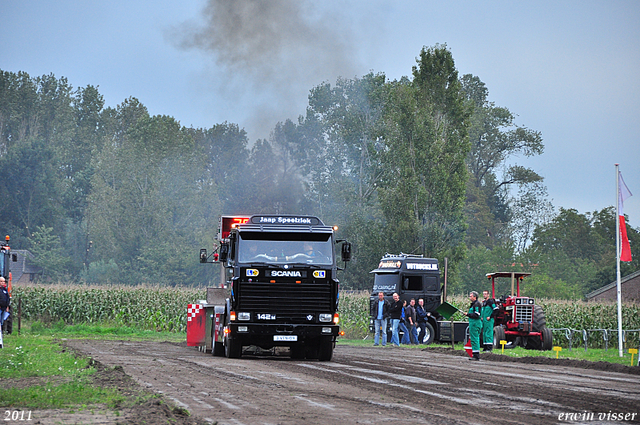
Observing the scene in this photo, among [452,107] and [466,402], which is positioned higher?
[452,107]

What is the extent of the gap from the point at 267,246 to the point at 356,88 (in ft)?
156

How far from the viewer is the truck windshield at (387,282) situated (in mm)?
34219

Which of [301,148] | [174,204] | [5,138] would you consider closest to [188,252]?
[174,204]

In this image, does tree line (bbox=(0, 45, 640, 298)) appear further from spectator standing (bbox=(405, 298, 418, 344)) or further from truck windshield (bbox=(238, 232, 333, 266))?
truck windshield (bbox=(238, 232, 333, 266))

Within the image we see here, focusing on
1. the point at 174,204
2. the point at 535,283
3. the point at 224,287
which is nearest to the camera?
the point at 224,287

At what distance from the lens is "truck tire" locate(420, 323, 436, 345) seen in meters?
32.9

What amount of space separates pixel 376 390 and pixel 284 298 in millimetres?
6696

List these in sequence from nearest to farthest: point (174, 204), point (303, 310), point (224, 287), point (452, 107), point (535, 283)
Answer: point (303, 310) → point (224, 287) → point (452, 107) → point (535, 283) → point (174, 204)

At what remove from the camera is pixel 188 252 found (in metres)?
67.5

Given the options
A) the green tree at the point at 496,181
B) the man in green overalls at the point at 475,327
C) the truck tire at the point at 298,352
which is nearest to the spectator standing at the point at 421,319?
the man in green overalls at the point at 475,327

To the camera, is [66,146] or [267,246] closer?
[267,246]

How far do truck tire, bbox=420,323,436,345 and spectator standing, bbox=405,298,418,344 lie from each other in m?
0.90

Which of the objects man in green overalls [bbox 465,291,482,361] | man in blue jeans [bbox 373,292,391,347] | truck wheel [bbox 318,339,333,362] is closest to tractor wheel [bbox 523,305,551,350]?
man in blue jeans [bbox 373,292,391,347]

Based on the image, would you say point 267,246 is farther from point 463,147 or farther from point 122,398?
point 463,147
